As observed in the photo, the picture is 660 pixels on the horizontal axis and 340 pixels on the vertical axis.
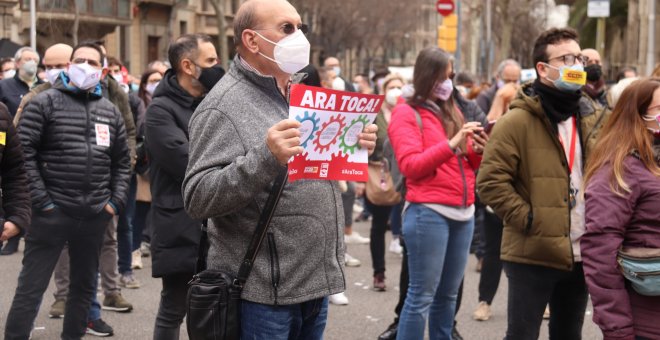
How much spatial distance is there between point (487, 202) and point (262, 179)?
203 cm

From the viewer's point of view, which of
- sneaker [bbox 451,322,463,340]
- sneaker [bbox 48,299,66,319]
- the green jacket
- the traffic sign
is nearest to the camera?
the green jacket

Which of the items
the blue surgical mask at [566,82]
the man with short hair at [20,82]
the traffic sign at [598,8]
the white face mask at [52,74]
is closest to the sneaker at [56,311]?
the white face mask at [52,74]

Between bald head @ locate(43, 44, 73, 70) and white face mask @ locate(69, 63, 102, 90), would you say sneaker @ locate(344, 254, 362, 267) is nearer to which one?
bald head @ locate(43, 44, 73, 70)

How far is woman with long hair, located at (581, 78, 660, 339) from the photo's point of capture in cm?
391

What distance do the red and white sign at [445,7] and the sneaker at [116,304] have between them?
579 inches

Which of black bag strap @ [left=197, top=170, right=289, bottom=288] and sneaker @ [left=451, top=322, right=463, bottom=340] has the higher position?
black bag strap @ [left=197, top=170, right=289, bottom=288]

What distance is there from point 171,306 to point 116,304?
3022 millimetres

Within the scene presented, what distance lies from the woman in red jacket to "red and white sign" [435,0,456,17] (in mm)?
15890

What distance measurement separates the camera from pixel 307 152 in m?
3.38

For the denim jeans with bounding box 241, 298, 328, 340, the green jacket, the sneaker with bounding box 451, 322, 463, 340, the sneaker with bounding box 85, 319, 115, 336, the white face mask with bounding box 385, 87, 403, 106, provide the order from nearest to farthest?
the denim jeans with bounding box 241, 298, 328, 340 → the green jacket → the sneaker with bounding box 451, 322, 463, 340 → the sneaker with bounding box 85, 319, 115, 336 → the white face mask with bounding box 385, 87, 403, 106

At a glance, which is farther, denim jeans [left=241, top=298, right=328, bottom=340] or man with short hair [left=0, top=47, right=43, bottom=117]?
man with short hair [left=0, top=47, right=43, bottom=117]

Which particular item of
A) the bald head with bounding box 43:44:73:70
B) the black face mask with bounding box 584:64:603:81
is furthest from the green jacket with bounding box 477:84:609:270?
the bald head with bounding box 43:44:73:70

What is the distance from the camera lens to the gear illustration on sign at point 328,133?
3.42m

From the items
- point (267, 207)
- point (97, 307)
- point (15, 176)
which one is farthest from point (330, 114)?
point (97, 307)
